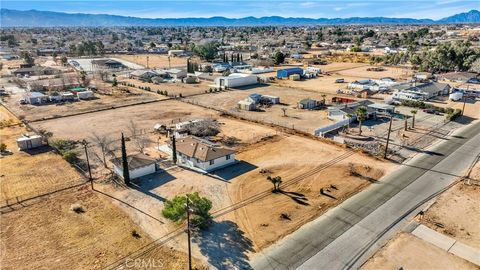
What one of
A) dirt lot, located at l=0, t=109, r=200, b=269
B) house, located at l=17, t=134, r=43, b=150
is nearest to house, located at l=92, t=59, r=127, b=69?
house, located at l=17, t=134, r=43, b=150

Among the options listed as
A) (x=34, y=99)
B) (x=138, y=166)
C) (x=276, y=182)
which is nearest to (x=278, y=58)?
(x=34, y=99)

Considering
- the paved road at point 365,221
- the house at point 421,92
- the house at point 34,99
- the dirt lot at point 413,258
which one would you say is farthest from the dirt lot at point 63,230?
the house at point 421,92

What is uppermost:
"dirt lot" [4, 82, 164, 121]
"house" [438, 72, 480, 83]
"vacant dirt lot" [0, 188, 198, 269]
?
"house" [438, 72, 480, 83]

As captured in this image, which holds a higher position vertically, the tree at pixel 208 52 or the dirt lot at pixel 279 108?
the tree at pixel 208 52

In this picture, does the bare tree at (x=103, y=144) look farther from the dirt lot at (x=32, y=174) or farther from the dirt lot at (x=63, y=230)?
the dirt lot at (x=63, y=230)

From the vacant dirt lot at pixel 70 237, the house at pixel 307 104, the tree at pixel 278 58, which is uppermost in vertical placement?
the tree at pixel 278 58

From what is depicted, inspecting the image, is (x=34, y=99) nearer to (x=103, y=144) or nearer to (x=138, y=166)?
(x=103, y=144)

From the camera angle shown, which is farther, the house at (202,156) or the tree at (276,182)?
the house at (202,156)

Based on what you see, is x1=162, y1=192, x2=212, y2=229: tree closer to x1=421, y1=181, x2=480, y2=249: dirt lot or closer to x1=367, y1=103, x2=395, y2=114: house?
x1=421, y1=181, x2=480, y2=249: dirt lot

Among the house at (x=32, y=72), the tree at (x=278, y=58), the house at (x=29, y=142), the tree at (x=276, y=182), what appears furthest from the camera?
the tree at (x=278, y=58)
